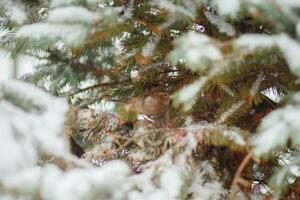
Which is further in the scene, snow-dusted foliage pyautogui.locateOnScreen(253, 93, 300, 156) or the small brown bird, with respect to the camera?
the small brown bird

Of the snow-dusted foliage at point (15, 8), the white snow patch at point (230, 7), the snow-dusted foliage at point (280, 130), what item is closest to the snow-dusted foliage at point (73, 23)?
the snow-dusted foliage at point (15, 8)

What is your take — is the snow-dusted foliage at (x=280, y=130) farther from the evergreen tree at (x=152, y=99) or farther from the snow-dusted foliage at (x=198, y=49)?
the snow-dusted foliage at (x=198, y=49)

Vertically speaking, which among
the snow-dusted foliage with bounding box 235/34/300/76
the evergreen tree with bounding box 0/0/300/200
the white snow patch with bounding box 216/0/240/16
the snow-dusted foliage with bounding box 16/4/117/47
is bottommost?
the evergreen tree with bounding box 0/0/300/200

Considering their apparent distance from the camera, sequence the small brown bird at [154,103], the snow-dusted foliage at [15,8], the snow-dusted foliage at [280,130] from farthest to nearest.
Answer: the small brown bird at [154,103], the snow-dusted foliage at [15,8], the snow-dusted foliage at [280,130]

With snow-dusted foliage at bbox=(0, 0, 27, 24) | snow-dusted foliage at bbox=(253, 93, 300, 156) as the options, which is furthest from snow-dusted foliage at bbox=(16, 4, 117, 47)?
snow-dusted foliage at bbox=(253, 93, 300, 156)

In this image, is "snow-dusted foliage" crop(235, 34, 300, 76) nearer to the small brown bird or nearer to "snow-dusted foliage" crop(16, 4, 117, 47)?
"snow-dusted foliage" crop(16, 4, 117, 47)

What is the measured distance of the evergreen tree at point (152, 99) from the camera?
837 millimetres

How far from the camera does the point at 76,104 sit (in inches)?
58.3

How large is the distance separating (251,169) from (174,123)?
11.8 inches

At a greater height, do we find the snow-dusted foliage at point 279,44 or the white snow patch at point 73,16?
the snow-dusted foliage at point 279,44

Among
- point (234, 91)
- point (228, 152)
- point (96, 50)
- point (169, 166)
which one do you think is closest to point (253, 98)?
point (234, 91)

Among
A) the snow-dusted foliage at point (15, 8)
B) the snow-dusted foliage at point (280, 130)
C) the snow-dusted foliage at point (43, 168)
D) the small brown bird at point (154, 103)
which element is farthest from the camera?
the small brown bird at point (154, 103)

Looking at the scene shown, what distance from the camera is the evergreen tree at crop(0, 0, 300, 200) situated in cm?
84

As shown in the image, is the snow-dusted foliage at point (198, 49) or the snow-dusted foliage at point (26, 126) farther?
the snow-dusted foliage at point (198, 49)
